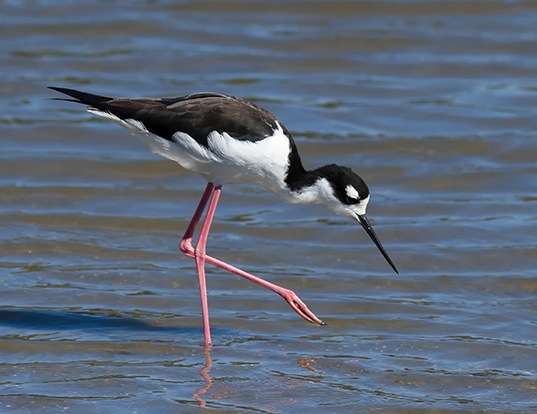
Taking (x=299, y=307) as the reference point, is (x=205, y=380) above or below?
below

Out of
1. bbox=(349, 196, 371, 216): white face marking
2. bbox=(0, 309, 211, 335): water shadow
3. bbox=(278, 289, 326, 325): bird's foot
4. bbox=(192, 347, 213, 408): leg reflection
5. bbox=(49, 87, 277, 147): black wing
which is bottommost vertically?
bbox=(192, 347, 213, 408): leg reflection

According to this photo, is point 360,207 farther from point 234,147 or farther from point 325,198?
point 234,147

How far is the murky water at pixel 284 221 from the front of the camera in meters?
6.77

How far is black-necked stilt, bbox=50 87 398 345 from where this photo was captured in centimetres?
752

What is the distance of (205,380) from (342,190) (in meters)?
1.53

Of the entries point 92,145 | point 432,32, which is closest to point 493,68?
point 432,32

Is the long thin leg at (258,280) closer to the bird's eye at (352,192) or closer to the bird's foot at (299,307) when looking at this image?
the bird's foot at (299,307)

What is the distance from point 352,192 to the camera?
25.2ft

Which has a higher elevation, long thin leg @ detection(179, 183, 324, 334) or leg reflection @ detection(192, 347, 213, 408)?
long thin leg @ detection(179, 183, 324, 334)

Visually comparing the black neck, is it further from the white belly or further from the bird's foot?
the bird's foot

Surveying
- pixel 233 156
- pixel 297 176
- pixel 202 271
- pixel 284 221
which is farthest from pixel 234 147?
pixel 284 221

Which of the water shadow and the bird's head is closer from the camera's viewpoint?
the water shadow

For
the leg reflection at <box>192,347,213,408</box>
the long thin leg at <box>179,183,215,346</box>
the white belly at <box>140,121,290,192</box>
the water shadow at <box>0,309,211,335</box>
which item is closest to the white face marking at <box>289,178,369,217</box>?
the white belly at <box>140,121,290,192</box>

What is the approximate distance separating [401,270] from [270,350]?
62.8 inches
